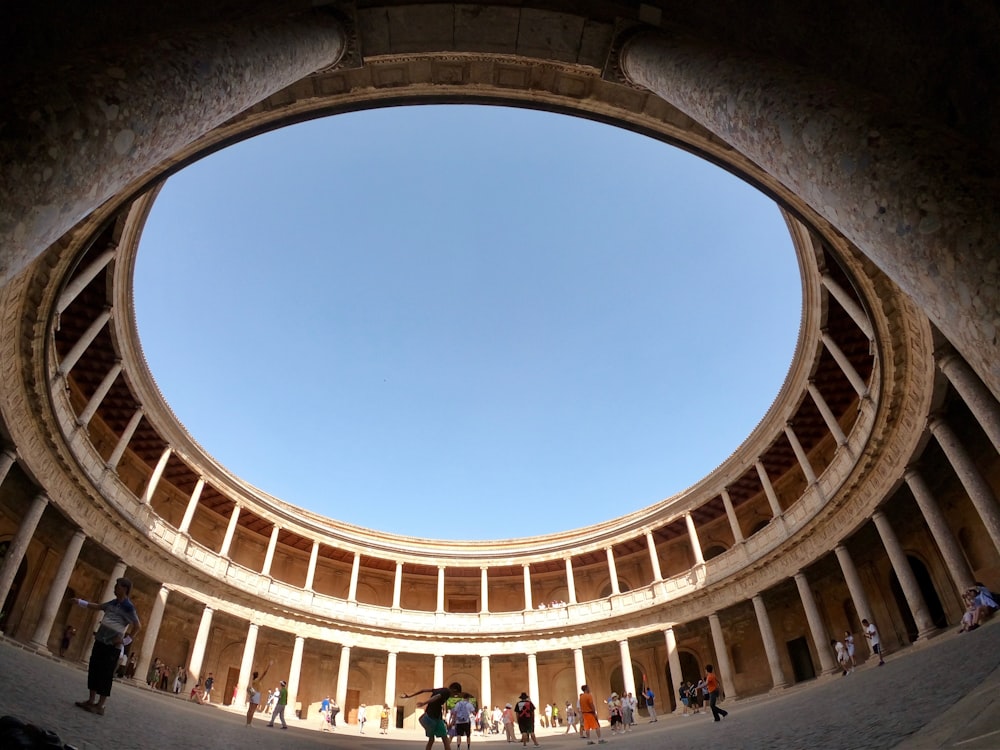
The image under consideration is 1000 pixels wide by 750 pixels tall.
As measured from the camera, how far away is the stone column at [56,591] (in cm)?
1505

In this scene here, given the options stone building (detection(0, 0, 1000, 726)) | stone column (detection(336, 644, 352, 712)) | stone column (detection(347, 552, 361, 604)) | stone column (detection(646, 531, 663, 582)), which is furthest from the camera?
stone column (detection(347, 552, 361, 604))

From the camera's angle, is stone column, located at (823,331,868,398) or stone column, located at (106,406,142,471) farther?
stone column, located at (106,406,142,471)

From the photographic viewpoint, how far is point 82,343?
51.0 ft

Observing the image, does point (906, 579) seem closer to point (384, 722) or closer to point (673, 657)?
point (673, 657)

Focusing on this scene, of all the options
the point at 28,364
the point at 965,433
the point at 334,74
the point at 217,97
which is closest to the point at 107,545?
the point at 28,364

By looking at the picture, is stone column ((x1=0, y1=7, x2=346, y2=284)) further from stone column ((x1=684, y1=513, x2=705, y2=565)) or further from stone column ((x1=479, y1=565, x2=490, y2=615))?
stone column ((x1=479, y1=565, x2=490, y2=615))

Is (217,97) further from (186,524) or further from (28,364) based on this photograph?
(186,524)

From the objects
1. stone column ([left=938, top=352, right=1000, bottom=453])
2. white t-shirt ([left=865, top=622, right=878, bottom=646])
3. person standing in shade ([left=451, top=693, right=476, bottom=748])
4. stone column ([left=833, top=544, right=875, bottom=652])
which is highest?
stone column ([left=938, top=352, right=1000, bottom=453])

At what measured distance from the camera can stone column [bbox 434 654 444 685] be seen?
25094 mm

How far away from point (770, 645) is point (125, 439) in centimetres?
2325

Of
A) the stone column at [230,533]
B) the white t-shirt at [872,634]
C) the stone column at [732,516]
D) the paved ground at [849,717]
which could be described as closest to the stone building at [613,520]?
the stone column at [732,516]

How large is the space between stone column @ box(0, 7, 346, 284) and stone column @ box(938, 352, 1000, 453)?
13.2m

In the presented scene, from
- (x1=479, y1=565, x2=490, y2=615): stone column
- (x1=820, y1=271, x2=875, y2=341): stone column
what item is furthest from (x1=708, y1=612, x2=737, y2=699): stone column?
(x1=820, y1=271, x2=875, y2=341): stone column

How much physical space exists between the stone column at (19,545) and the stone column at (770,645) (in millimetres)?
22484
